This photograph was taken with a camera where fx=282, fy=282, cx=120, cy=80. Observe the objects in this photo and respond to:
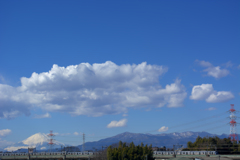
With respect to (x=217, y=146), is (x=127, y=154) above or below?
above

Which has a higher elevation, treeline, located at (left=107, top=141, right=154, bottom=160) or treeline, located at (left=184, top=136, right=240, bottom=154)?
treeline, located at (left=107, top=141, right=154, bottom=160)

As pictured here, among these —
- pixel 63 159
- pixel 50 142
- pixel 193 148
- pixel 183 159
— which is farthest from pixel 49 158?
pixel 183 159

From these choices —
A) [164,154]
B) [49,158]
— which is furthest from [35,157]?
[164,154]

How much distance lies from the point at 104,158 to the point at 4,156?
84056 millimetres

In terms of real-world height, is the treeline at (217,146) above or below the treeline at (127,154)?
below

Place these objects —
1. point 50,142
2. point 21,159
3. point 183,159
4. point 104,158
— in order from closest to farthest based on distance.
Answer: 1. point 183,159
2. point 104,158
3. point 21,159
4. point 50,142

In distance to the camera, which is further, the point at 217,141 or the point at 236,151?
the point at 217,141

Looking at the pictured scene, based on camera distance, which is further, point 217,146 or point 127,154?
point 217,146

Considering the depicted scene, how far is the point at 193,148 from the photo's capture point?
157 metres

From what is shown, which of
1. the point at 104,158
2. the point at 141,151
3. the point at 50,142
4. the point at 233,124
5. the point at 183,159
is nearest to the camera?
the point at 183,159

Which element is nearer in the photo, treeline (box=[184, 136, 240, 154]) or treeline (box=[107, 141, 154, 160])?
treeline (box=[107, 141, 154, 160])

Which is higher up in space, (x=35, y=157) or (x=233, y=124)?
(x=233, y=124)

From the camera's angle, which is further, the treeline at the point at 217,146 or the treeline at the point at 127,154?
the treeline at the point at 217,146

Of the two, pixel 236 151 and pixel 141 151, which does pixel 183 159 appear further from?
pixel 236 151
